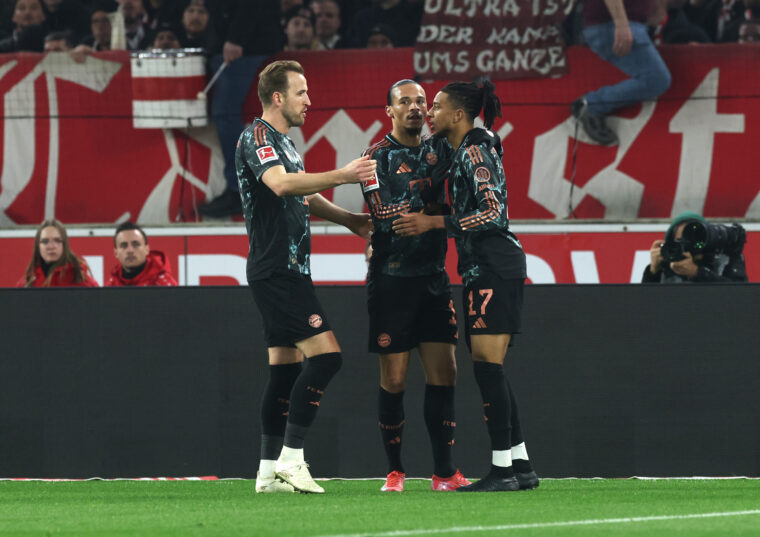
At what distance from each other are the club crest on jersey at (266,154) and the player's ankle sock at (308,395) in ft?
2.75

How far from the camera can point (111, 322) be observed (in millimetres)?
6824

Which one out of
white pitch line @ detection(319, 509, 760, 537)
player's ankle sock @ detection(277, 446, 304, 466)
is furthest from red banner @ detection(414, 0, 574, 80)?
white pitch line @ detection(319, 509, 760, 537)

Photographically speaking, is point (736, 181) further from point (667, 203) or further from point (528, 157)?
point (528, 157)

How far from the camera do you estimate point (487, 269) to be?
533 cm

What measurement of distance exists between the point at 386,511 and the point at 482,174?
148cm

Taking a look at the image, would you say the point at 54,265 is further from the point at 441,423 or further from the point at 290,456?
the point at 441,423

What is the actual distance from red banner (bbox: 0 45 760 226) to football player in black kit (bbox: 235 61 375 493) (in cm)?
454

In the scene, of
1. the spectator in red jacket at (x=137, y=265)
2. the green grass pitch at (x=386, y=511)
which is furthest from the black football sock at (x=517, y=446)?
the spectator in red jacket at (x=137, y=265)

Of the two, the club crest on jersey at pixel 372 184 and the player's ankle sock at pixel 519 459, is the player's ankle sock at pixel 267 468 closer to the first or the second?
the player's ankle sock at pixel 519 459

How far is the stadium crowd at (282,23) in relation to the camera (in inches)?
400

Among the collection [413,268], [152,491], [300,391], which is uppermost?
[413,268]

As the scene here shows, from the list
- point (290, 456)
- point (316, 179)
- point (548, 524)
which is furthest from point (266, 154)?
point (548, 524)

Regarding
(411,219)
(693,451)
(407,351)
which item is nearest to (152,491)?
(407,351)

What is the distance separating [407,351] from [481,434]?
4.08 feet
